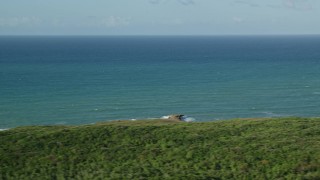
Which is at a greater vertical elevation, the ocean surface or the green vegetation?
the green vegetation

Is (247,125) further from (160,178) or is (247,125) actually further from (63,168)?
(63,168)

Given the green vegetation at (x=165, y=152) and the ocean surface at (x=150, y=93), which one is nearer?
the green vegetation at (x=165, y=152)

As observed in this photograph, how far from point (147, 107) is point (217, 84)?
101ft

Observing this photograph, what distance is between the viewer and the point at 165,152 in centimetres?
3588

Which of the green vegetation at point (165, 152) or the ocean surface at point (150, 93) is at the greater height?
the green vegetation at point (165, 152)

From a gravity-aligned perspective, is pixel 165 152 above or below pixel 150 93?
above

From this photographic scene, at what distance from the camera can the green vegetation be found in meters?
32.2

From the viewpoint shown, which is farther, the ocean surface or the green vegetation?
the ocean surface

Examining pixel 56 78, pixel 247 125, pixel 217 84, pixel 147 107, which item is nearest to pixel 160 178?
pixel 247 125

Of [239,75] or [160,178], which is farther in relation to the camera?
[239,75]

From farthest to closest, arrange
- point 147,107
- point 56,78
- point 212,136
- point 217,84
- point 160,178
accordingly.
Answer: point 56,78, point 217,84, point 147,107, point 212,136, point 160,178

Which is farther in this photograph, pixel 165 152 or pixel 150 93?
pixel 150 93

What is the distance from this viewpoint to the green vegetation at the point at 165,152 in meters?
32.2

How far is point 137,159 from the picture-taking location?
34.7m
